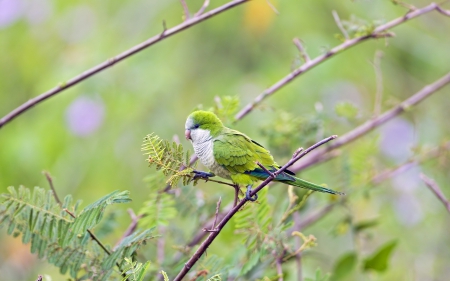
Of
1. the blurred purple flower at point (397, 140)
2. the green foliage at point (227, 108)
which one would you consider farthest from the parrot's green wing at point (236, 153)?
the blurred purple flower at point (397, 140)

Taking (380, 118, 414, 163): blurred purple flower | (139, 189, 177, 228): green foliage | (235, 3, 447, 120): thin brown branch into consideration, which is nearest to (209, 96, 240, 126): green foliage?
(235, 3, 447, 120): thin brown branch

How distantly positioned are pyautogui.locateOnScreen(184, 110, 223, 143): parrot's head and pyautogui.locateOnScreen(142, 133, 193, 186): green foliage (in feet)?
0.83

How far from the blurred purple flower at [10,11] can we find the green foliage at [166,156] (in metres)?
2.19

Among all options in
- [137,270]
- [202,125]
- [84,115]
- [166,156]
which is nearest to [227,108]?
[202,125]

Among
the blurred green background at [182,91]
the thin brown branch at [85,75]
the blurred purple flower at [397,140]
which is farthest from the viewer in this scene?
the blurred purple flower at [397,140]

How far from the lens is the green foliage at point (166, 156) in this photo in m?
0.86

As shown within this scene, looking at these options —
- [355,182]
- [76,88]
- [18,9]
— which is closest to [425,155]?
[355,182]

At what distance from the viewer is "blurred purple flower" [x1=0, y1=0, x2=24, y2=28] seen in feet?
9.03

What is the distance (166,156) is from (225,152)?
0.94ft

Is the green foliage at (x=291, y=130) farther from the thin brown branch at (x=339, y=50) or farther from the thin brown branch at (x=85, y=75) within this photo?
the thin brown branch at (x=85, y=75)

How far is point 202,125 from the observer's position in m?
1.20

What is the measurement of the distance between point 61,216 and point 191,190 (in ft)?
1.81

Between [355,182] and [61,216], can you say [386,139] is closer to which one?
[355,182]

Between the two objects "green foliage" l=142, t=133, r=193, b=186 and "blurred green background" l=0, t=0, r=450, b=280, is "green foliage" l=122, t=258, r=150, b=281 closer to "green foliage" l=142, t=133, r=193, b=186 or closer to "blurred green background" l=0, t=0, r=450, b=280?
"green foliage" l=142, t=133, r=193, b=186
